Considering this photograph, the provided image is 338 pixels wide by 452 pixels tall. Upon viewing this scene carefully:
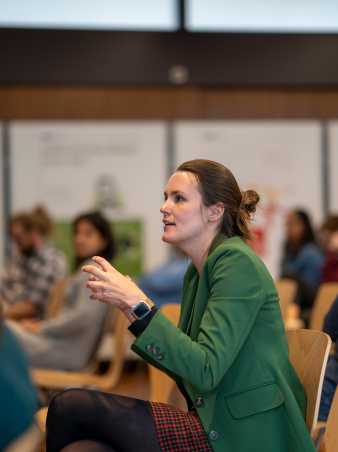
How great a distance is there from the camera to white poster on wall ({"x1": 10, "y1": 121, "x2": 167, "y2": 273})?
799 cm

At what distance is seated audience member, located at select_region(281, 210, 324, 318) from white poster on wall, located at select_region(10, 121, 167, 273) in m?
1.28

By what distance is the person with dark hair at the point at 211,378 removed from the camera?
6.91 ft

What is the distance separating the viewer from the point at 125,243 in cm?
805

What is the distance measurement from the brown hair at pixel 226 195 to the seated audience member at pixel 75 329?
215 centimetres

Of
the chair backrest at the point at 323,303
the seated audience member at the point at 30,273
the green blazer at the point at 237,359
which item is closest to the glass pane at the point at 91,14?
the seated audience member at the point at 30,273

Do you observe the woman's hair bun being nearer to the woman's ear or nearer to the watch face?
the woman's ear

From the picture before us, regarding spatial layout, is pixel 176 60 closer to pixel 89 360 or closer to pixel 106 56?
pixel 106 56

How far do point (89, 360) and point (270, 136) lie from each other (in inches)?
170

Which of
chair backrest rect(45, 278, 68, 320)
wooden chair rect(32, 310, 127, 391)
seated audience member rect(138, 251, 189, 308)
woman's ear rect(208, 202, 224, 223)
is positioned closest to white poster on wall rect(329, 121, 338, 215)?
seated audience member rect(138, 251, 189, 308)

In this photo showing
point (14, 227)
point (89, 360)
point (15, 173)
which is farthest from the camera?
point (15, 173)

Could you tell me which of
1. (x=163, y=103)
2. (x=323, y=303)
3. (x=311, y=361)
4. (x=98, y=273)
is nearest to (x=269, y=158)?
(x=163, y=103)

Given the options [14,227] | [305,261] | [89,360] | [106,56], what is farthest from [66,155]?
[89,360]

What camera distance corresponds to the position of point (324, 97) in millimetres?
8477

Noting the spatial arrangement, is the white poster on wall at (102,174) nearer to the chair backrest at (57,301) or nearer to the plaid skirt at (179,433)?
the chair backrest at (57,301)
